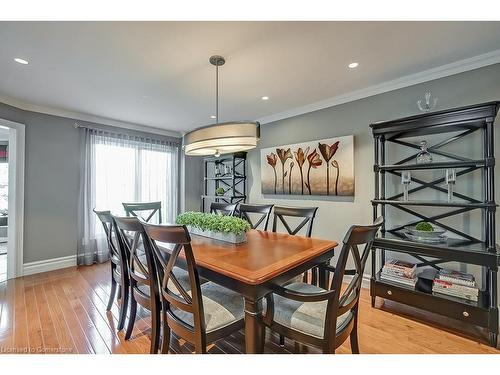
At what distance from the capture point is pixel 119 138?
418 centimetres

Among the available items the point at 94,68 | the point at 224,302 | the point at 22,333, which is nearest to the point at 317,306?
the point at 224,302

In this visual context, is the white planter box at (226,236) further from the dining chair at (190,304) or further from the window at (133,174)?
the window at (133,174)

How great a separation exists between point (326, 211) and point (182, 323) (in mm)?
2452

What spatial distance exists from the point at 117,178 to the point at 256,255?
356 centimetres

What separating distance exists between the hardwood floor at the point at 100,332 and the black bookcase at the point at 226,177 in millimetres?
2546

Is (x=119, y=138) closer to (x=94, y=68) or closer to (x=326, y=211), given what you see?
(x=94, y=68)

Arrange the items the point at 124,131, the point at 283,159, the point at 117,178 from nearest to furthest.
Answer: the point at 283,159 → the point at 117,178 → the point at 124,131

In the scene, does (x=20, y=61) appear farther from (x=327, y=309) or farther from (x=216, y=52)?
(x=327, y=309)

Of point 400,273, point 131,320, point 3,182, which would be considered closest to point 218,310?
point 131,320

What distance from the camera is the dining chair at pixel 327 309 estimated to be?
123 centimetres

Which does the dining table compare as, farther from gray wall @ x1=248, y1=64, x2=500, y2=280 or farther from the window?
the window

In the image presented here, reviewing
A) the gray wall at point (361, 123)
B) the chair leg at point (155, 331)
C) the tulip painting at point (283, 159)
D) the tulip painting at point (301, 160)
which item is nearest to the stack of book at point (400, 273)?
the gray wall at point (361, 123)

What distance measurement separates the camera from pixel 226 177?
4531mm

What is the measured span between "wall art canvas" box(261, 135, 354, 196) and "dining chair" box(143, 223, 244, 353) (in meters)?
2.11
